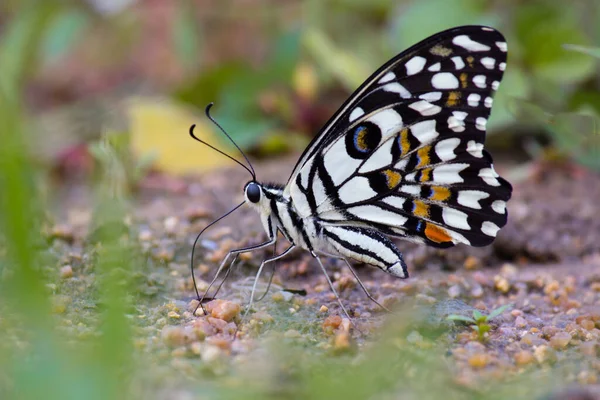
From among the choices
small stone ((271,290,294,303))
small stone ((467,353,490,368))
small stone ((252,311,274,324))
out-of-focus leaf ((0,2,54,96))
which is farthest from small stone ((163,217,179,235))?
out-of-focus leaf ((0,2,54,96))

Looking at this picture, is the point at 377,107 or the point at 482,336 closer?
the point at 482,336

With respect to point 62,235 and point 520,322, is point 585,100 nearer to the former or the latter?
point 520,322

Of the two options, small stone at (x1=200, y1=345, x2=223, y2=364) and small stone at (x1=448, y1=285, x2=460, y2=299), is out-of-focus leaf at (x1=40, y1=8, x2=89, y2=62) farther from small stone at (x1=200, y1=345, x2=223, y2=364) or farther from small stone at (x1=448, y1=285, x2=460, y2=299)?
small stone at (x1=200, y1=345, x2=223, y2=364)

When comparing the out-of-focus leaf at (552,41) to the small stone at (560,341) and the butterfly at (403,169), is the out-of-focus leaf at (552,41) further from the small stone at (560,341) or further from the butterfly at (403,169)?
the small stone at (560,341)

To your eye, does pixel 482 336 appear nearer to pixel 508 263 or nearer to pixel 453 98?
pixel 453 98

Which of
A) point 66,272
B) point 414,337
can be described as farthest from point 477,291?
point 66,272

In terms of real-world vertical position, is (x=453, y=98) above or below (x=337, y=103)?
below

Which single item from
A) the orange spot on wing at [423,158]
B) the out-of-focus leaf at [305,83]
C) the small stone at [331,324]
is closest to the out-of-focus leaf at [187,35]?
the out-of-focus leaf at [305,83]

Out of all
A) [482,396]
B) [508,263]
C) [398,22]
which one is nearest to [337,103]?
[398,22]
